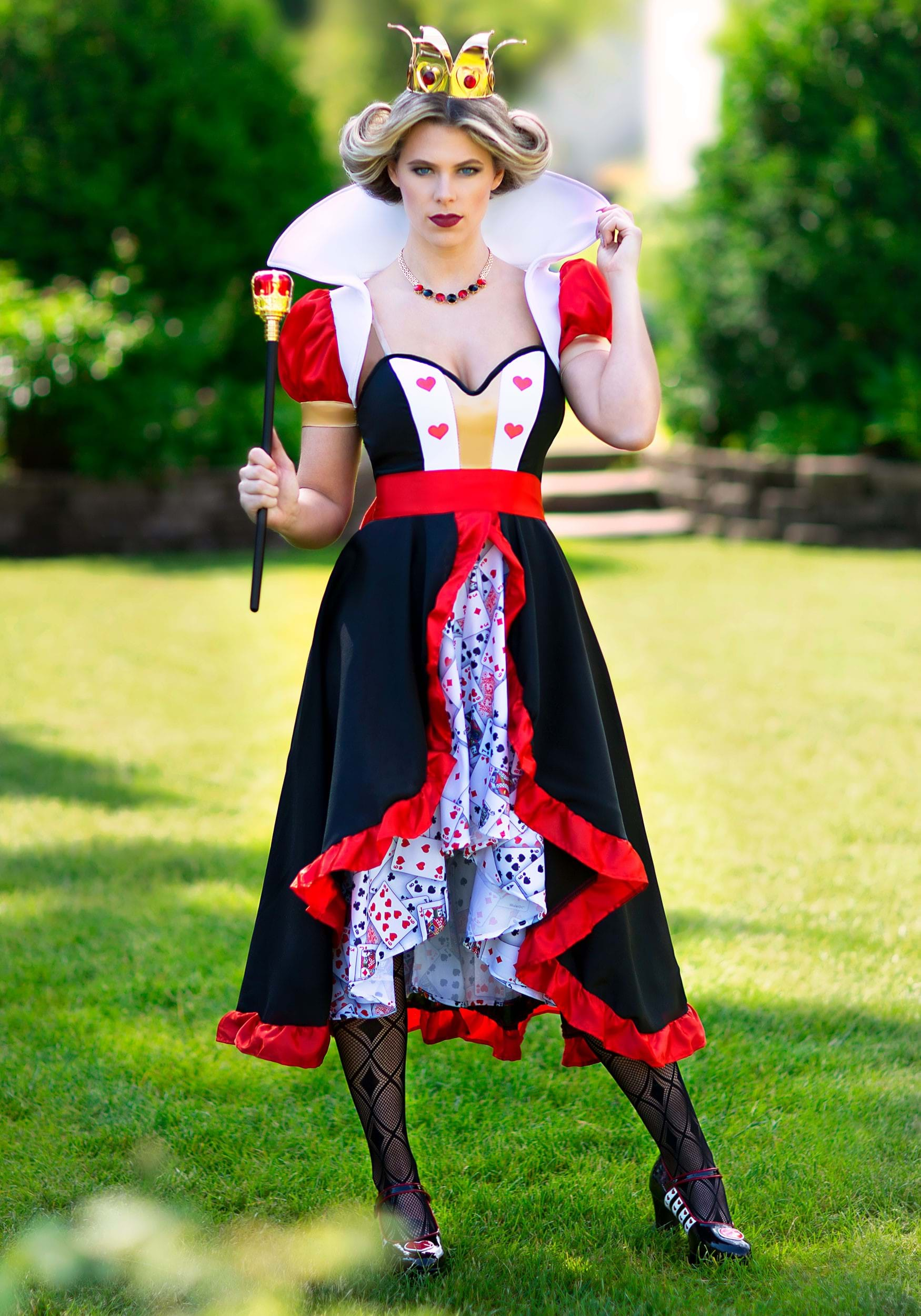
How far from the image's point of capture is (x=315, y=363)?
98.1 inches

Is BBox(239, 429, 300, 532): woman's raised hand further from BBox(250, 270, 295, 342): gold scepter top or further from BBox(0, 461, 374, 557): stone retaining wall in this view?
BBox(0, 461, 374, 557): stone retaining wall

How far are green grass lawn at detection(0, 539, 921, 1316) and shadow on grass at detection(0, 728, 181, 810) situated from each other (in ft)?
0.05

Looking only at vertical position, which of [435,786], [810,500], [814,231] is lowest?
[435,786]

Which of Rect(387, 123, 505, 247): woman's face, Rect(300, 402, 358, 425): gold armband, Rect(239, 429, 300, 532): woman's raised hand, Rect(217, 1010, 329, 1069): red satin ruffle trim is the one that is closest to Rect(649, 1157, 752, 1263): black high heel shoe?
Rect(217, 1010, 329, 1069): red satin ruffle trim

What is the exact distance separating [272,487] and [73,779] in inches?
128

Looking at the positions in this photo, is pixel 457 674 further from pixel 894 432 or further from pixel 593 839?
pixel 894 432

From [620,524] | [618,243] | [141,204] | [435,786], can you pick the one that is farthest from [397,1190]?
[141,204]

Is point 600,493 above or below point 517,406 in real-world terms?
below

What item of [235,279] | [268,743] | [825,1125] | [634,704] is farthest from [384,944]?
[235,279]

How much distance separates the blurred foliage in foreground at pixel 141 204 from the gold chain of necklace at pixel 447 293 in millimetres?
8570

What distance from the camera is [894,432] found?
10.5 metres

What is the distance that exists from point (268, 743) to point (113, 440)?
560 centimetres

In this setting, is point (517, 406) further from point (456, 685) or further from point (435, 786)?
point (435, 786)

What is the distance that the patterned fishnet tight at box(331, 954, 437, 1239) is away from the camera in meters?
2.44
